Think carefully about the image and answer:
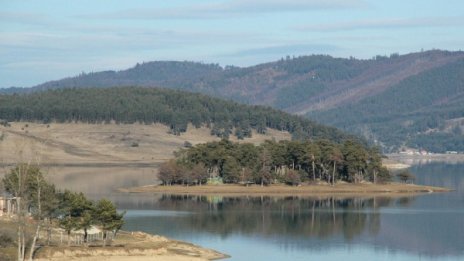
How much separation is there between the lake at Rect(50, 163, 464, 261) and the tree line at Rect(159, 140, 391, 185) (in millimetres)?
15643

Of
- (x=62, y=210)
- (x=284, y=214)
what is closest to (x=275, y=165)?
(x=284, y=214)

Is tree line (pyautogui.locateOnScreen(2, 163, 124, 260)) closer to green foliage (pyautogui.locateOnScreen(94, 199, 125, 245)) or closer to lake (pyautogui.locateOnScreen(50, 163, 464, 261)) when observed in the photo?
green foliage (pyautogui.locateOnScreen(94, 199, 125, 245))

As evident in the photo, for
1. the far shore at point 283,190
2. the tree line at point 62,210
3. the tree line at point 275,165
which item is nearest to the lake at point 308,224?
the far shore at point 283,190

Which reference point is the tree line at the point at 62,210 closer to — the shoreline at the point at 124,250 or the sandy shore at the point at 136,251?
the shoreline at the point at 124,250

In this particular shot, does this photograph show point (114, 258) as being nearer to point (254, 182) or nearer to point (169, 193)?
point (169, 193)

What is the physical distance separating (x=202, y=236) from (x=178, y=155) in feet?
291

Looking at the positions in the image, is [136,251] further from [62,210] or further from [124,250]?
[62,210]

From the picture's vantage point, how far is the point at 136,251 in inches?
3351

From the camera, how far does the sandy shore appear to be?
265ft

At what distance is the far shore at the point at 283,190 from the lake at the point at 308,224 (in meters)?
7.35

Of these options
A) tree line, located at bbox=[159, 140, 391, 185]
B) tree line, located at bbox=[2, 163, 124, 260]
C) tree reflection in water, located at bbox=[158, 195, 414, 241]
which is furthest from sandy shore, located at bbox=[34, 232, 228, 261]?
tree line, located at bbox=[159, 140, 391, 185]

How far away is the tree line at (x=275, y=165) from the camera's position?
579 feet

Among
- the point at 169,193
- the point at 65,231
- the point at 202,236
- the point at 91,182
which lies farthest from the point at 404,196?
the point at 65,231

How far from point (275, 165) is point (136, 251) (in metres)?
99.3
